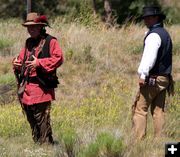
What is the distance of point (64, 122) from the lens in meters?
7.64

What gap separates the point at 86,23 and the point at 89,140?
10.3 m

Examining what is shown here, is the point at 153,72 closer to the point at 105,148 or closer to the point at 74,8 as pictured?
the point at 105,148

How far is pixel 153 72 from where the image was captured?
6.66 meters

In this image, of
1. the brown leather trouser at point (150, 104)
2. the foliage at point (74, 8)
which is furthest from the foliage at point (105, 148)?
the foliage at point (74, 8)

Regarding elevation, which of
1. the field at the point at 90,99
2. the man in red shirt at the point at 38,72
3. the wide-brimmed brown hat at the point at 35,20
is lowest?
the field at the point at 90,99

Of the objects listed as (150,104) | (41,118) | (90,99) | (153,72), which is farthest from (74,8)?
(41,118)

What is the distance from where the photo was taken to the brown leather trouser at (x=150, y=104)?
6.67 meters

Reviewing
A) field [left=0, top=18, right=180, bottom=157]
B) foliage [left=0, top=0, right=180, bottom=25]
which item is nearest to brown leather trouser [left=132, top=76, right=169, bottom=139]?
field [left=0, top=18, right=180, bottom=157]

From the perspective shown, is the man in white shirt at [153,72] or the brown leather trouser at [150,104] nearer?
the man in white shirt at [153,72]

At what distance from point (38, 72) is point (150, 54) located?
1.34 meters

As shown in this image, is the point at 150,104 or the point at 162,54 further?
the point at 150,104

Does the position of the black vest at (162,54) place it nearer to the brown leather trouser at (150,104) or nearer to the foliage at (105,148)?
the brown leather trouser at (150,104)

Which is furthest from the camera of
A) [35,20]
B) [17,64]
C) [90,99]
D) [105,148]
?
[90,99]

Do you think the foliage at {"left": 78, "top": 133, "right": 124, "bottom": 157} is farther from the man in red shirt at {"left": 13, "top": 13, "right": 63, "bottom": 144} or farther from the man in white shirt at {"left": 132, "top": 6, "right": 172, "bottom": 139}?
the man in red shirt at {"left": 13, "top": 13, "right": 63, "bottom": 144}
